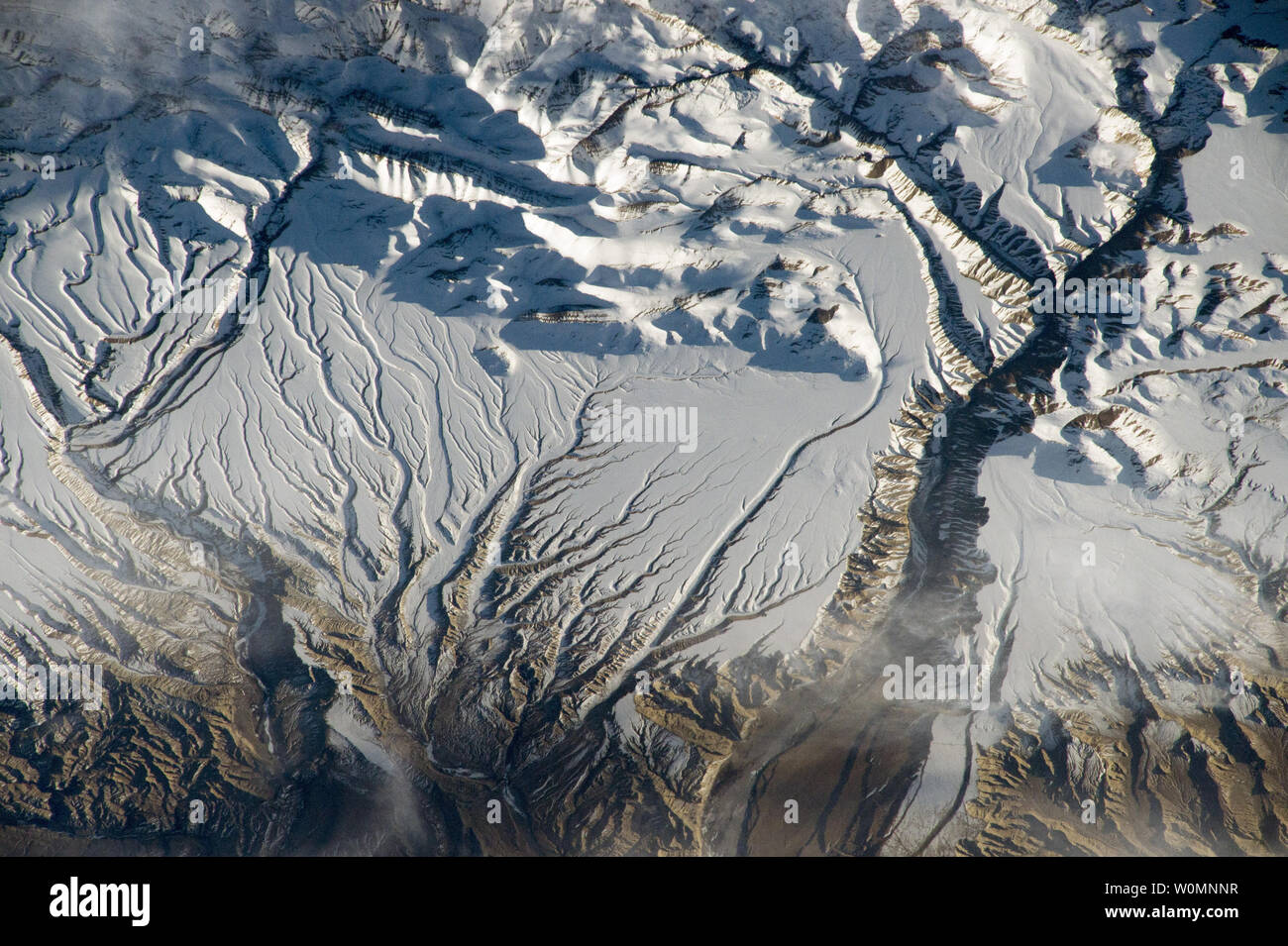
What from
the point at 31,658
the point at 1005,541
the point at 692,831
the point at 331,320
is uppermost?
the point at 331,320

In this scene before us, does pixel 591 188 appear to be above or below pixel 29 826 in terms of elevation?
above

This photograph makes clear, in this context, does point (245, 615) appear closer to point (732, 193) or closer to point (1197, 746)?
point (732, 193)

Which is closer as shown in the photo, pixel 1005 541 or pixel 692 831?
pixel 692 831

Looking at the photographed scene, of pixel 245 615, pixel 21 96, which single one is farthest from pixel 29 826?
pixel 21 96

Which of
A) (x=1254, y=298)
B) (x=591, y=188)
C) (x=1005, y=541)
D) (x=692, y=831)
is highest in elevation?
(x=591, y=188)

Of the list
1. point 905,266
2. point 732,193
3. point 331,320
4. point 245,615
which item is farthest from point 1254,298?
point 245,615

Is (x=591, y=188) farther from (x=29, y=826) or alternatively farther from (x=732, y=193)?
(x=29, y=826)

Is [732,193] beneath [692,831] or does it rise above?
above

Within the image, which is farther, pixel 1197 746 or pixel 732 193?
pixel 732 193

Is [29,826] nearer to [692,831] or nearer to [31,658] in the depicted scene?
[31,658]
